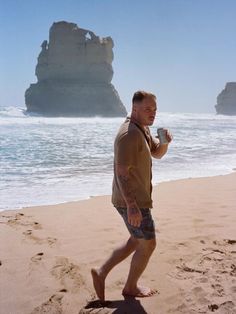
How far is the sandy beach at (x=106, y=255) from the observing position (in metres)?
3.21

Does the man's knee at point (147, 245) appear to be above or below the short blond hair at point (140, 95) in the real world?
below

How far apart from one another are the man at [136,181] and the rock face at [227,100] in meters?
137

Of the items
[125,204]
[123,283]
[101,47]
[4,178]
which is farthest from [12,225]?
[101,47]

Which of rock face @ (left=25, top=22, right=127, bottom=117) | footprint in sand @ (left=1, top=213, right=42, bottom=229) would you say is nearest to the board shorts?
footprint in sand @ (left=1, top=213, right=42, bottom=229)

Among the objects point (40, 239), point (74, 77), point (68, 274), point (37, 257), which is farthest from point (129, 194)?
point (74, 77)

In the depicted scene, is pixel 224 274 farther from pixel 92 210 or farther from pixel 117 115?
pixel 117 115

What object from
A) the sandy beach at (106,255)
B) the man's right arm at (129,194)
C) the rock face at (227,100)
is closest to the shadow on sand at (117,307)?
the sandy beach at (106,255)

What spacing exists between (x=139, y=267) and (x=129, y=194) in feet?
2.14

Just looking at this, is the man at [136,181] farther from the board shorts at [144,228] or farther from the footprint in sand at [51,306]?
the footprint in sand at [51,306]

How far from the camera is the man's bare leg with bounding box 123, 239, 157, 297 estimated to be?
120 inches

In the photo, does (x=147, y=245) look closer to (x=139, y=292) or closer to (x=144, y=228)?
(x=144, y=228)

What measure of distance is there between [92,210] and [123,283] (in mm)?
2689

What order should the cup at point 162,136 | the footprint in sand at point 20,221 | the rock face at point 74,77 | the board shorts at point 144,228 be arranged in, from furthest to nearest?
the rock face at point 74,77 → the footprint in sand at point 20,221 → the cup at point 162,136 → the board shorts at point 144,228

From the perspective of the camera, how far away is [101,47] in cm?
8925
